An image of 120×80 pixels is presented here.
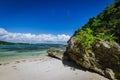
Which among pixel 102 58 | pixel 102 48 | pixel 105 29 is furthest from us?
pixel 105 29

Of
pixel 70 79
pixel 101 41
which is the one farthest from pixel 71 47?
pixel 70 79

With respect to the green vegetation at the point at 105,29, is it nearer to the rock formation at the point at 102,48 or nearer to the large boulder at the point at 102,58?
the rock formation at the point at 102,48

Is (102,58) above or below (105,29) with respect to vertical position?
below

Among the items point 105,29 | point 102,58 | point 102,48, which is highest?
point 105,29

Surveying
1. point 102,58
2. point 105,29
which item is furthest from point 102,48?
point 105,29

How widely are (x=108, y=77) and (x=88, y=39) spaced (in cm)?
319

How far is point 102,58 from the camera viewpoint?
1089 cm

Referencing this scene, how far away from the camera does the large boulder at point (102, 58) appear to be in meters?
10.1

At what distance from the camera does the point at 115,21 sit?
12.2 meters

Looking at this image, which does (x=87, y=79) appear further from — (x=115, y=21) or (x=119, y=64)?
(x=115, y=21)

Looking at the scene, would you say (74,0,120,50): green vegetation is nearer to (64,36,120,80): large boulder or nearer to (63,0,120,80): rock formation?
(63,0,120,80): rock formation

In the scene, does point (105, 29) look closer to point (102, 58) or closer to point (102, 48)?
point (102, 48)

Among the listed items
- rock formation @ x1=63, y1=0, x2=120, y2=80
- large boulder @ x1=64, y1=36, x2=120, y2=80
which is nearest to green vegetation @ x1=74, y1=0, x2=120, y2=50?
rock formation @ x1=63, y1=0, x2=120, y2=80

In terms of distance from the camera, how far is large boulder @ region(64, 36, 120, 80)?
33.0 feet
